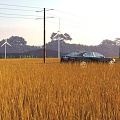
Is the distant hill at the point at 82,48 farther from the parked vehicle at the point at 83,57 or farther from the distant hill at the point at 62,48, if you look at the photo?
the parked vehicle at the point at 83,57

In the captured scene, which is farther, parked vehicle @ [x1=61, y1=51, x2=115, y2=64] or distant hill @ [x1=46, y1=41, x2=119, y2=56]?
distant hill @ [x1=46, y1=41, x2=119, y2=56]

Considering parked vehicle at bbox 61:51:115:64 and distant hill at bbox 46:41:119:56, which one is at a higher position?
distant hill at bbox 46:41:119:56

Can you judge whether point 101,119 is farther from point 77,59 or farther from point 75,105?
point 77,59

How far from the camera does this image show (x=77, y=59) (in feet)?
76.2

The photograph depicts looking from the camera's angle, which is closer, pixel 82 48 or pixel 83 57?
pixel 83 57

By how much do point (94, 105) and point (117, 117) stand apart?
2.47ft

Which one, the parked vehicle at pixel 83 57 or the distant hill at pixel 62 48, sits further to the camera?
the distant hill at pixel 62 48

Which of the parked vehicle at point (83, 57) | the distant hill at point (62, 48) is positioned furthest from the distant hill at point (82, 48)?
the parked vehicle at point (83, 57)

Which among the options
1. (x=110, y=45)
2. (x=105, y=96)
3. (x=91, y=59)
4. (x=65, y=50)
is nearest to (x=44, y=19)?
(x=91, y=59)

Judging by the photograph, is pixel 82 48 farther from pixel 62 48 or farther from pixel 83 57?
pixel 83 57

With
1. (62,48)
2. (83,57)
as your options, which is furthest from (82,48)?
(83,57)

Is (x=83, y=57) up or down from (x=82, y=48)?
down

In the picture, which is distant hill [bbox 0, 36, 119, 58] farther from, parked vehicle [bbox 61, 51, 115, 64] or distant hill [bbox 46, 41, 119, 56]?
parked vehicle [bbox 61, 51, 115, 64]

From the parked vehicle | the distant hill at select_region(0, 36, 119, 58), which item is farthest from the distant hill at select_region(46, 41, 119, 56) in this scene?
the parked vehicle
